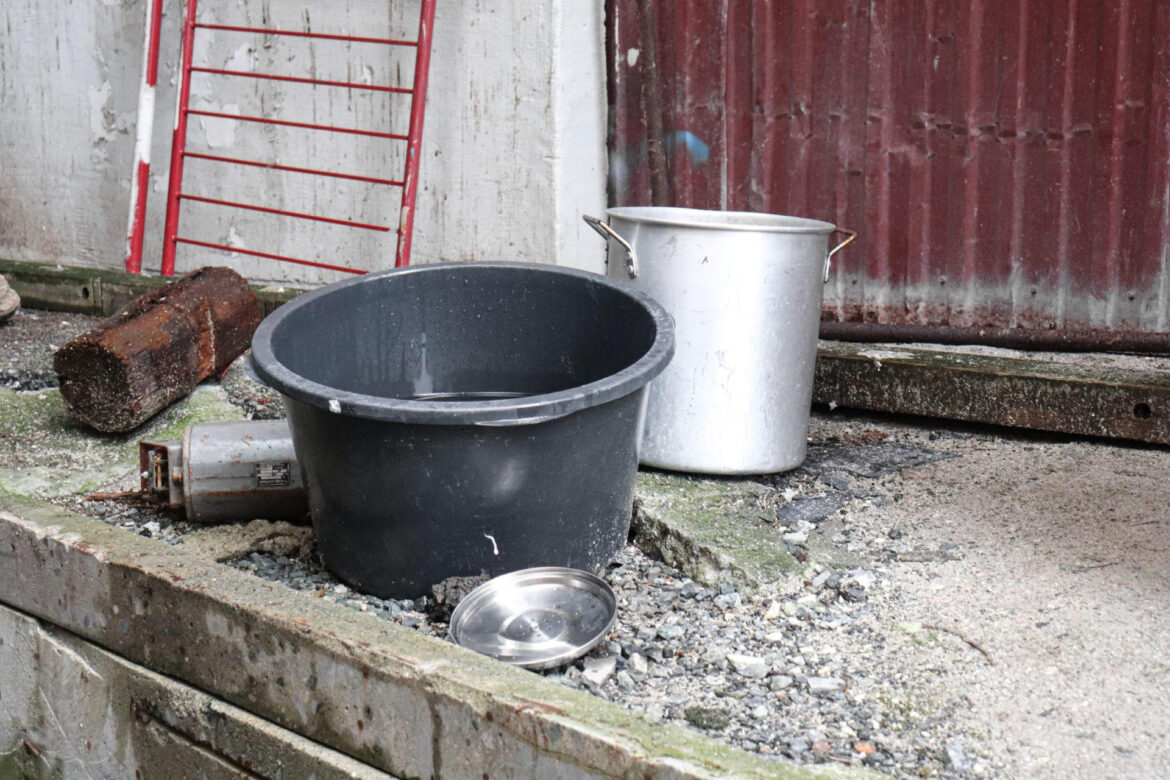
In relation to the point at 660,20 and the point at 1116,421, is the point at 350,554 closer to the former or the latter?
the point at 1116,421

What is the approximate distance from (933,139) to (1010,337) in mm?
701

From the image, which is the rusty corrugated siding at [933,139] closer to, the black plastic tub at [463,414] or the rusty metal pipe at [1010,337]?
the rusty metal pipe at [1010,337]

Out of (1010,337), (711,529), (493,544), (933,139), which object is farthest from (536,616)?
(933,139)

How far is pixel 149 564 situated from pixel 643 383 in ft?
3.45

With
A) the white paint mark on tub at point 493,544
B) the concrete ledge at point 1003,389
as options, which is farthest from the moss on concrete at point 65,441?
the concrete ledge at point 1003,389

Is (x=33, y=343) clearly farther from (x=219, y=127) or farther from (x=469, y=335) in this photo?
(x=469, y=335)

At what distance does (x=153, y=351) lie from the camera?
330 centimetres

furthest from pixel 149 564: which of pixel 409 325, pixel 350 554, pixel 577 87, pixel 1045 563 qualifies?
pixel 577 87

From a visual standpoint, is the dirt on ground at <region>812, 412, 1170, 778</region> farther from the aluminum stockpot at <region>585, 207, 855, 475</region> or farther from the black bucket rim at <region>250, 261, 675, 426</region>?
the black bucket rim at <region>250, 261, 675, 426</region>

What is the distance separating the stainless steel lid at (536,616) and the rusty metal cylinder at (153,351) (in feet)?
4.90

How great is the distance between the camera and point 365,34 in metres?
4.47

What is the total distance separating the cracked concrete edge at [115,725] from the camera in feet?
7.02

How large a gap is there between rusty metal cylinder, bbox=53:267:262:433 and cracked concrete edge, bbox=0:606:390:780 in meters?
0.79

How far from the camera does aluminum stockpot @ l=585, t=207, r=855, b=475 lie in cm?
283
